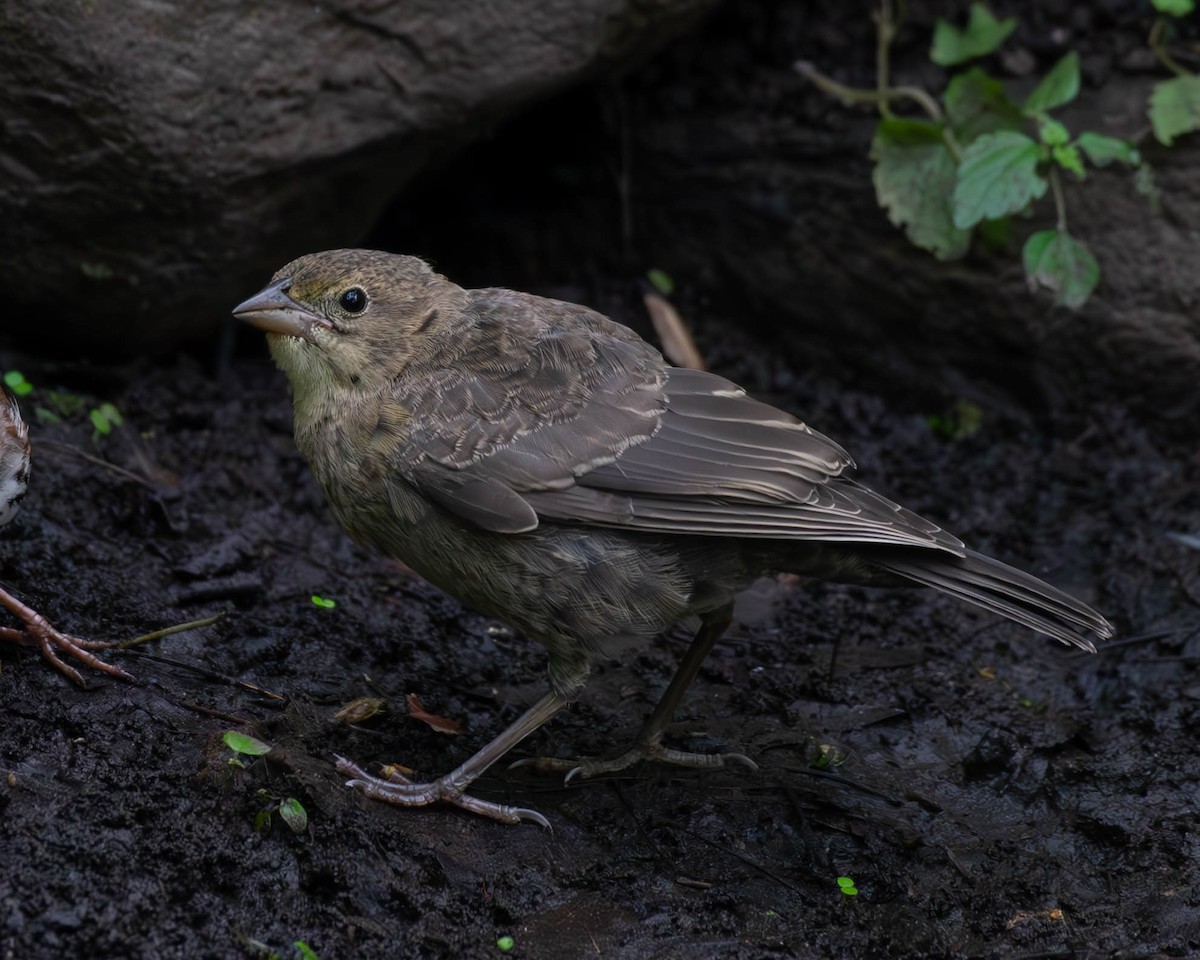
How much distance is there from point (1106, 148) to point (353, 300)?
3353mm

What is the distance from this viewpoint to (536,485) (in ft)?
12.9

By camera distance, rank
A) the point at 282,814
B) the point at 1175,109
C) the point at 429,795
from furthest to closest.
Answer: the point at 1175,109, the point at 429,795, the point at 282,814

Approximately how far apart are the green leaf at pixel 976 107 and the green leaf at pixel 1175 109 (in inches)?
22.0

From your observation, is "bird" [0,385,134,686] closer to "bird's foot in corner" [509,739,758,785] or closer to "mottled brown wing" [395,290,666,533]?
"mottled brown wing" [395,290,666,533]

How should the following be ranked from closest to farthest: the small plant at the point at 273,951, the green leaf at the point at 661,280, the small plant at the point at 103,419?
the small plant at the point at 273,951 → the small plant at the point at 103,419 → the green leaf at the point at 661,280

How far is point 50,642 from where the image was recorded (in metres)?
3.91

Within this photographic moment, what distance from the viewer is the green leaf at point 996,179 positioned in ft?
18.2

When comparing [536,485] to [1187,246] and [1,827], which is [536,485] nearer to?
[1,827]

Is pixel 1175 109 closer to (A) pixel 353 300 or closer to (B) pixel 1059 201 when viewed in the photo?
(B) pixel 1059 201

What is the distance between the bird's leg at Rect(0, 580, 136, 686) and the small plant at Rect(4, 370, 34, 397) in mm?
1415

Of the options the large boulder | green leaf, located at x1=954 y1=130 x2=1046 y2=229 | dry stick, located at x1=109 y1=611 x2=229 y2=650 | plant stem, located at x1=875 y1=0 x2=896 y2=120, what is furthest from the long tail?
plant stem, located at x1=875 y1=0 x2=896 y2=120

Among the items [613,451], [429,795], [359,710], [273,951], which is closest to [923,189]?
[613,451]

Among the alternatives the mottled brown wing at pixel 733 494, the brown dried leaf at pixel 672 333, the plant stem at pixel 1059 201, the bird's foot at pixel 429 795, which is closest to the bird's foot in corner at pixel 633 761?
the bird's foot at pixel 429 795

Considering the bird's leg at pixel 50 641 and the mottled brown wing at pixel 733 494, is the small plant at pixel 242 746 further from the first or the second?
the mottled brown wing at pixel 733 494
